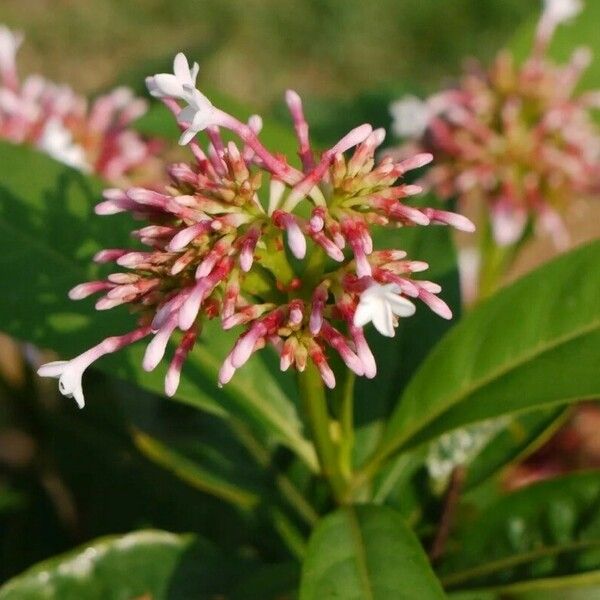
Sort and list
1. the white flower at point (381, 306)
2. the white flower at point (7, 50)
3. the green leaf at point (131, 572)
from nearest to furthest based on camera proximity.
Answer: the white flower at point (381, 306), the green leaf at point (131, 572), the white flower at point (7, 50)

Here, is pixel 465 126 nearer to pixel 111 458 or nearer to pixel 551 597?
pixel 551 597

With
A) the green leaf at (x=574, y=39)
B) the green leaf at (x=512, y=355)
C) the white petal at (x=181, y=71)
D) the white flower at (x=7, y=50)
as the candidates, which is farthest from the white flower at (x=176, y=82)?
the green leaf at (x=574, y=39)

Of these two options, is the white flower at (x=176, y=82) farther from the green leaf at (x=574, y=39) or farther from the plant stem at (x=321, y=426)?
the green leaf at (x=574, y=39)

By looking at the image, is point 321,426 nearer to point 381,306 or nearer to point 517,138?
point 381,306

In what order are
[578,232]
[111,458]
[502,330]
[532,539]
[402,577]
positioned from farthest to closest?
1. [578,232]
2. [111,458]
3. [532,539]
4. [502,330]
5. [402,577]

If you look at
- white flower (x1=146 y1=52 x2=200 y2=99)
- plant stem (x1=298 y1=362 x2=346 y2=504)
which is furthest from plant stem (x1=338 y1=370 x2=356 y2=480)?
white flower (x1=146 y1=52 x2=200 y2=99)

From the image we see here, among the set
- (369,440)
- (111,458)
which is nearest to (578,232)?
(111,458)

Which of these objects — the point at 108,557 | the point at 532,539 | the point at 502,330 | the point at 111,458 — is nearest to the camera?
the point at 502,330
